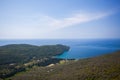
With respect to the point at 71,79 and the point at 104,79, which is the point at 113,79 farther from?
the point at 71,79

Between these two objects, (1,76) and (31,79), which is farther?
(1,76)

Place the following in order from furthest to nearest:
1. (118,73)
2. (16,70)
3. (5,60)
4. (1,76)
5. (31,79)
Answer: (5,60) < (16,70) < (1,76) < (31,79) < (118,73)

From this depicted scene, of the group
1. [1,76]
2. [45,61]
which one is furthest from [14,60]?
[1,76]

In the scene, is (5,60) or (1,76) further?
(5,60)

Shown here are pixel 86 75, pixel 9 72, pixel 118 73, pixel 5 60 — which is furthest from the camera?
pixel 5 60

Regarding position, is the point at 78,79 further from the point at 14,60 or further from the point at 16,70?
the point at 14,60

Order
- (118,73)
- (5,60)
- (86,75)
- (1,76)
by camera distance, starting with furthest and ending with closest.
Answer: (5,60) < (1,76) < (86,75) < (118,73)

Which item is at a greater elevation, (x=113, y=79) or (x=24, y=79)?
(x=113, y=79)

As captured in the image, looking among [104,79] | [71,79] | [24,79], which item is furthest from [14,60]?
[104,79]

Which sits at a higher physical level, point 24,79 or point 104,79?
point 104,79

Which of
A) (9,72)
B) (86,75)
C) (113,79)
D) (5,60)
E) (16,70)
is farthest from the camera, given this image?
(5,60)
